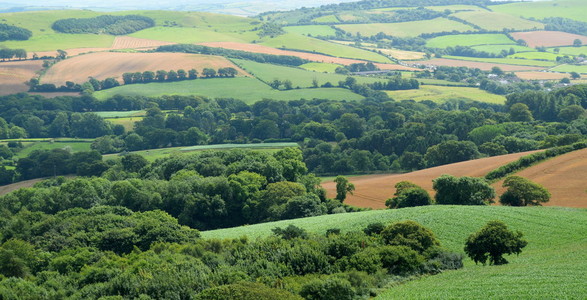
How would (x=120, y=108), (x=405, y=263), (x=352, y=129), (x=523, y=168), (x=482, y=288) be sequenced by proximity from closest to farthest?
(x=482, y=288) < (x=405, y=263) < (x=523, y=168) < (x=352, y=129) < (x=120, y=108)

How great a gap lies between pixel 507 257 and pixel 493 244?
2665mm

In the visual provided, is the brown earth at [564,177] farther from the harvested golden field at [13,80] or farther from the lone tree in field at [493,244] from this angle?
the harvested golden field at [13,80]

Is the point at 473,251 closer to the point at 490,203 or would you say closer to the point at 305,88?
the point at 490,203

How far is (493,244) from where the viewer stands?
49719mm

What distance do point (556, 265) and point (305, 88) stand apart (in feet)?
517

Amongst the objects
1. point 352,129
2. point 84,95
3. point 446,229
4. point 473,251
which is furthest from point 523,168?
point 84,95

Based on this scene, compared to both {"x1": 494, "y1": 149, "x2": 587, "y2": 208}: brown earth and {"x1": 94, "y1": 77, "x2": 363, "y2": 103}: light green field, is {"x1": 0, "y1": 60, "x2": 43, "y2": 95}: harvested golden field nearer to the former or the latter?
{"x1": 94, "y1": 77, "x2": 363, "y2": 103}: light green field

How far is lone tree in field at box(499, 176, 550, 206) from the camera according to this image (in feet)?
243

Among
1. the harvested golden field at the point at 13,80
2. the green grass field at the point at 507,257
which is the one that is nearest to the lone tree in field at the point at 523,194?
the green grass field at the point at 507,257

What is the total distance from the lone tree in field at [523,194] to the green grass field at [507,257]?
5809 mm

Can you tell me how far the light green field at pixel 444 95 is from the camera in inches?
7421

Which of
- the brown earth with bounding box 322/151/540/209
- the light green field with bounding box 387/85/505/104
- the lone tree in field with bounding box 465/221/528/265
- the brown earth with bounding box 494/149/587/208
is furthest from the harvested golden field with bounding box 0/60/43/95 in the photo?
the lone tree in field with bounding box 465/221/528/265

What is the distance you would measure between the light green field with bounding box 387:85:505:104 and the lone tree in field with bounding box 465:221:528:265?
138 meters

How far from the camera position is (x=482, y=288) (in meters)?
40.2
